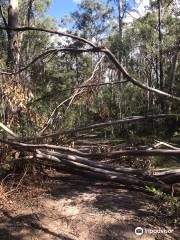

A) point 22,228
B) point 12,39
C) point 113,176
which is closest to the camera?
point 22,228

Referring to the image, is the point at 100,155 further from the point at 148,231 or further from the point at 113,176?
the point at 148,231

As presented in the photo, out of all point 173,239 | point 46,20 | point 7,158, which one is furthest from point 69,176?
point 46,20

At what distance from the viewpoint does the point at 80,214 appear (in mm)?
4797

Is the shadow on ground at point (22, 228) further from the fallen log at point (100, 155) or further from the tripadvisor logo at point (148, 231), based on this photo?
the fallen log at point (100, 155)

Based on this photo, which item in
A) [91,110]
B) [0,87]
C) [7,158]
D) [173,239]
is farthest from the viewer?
[91,110]

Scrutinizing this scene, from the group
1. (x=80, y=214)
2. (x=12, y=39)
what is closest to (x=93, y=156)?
(x=80, y=214)

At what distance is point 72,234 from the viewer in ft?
13.9

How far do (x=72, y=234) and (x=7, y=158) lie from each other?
2296 millimetres

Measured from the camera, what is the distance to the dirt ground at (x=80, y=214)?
427 cm

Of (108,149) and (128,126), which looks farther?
(128,126)

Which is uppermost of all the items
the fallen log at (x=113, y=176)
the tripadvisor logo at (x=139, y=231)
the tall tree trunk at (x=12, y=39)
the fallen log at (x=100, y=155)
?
the tall tree trunk at (x=12, y=39)

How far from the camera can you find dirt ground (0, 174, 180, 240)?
427 cm

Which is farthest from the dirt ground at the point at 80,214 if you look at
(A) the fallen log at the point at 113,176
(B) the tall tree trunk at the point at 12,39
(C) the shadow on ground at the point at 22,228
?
(B) the tall tree trunk at the point at 12,39

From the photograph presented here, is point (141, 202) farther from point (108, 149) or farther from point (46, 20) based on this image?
point (46, 20)
